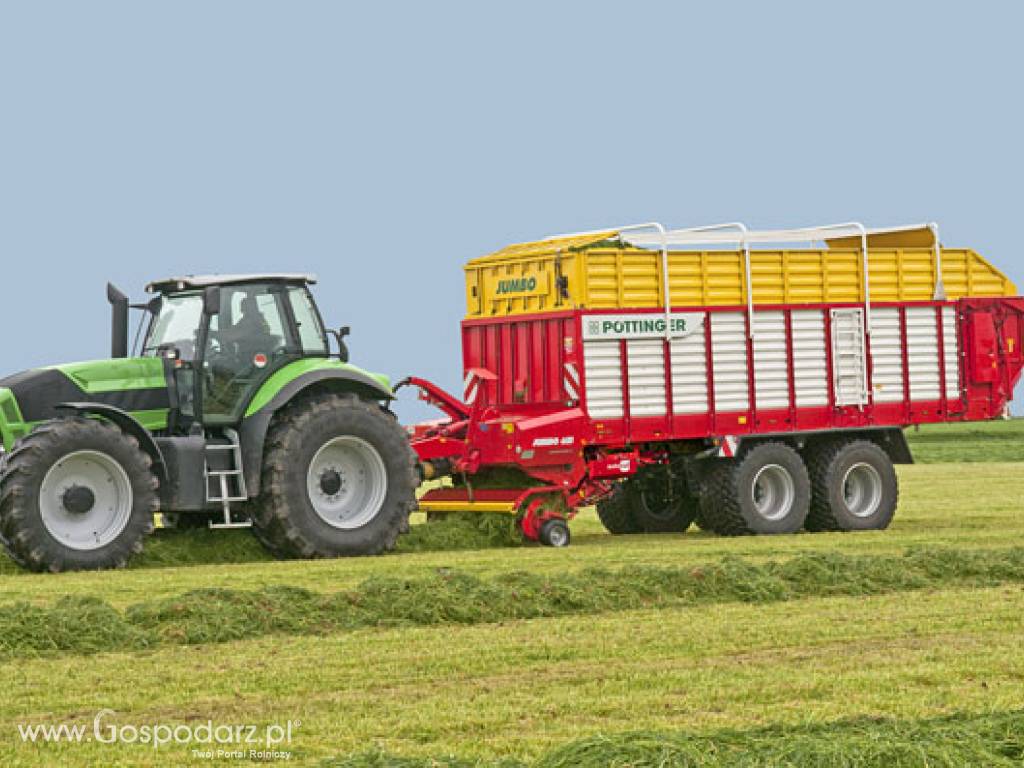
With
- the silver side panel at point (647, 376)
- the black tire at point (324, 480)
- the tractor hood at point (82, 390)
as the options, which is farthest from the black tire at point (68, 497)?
the silver side panel at point (647, 376)

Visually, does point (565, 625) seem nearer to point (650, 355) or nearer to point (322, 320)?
point (322, 320)

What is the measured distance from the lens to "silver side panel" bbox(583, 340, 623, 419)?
1845cm

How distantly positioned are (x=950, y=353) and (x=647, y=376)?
4.04m

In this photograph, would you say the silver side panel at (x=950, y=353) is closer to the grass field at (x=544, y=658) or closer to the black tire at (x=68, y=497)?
the grass field at (x=544, y=658)

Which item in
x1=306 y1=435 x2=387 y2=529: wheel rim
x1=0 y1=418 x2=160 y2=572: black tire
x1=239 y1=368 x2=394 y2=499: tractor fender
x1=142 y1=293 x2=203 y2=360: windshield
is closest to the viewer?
x1=0 y1=418 x2=160 y2=572: black tire

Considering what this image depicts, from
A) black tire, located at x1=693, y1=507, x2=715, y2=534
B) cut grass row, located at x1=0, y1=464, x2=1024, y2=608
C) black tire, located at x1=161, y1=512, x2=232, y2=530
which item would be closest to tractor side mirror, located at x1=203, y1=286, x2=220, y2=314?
black tire, located at x1=161, y1=512, x2=232, y2=530

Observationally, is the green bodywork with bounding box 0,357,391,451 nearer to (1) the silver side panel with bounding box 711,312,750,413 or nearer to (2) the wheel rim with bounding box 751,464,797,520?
(1) the silver side panel with bounding box 711,312,750,413

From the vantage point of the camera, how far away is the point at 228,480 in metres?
16.0

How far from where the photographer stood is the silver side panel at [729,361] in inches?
758

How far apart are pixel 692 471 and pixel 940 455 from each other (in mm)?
17069

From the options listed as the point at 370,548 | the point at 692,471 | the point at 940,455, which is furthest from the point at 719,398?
the point at 940,455

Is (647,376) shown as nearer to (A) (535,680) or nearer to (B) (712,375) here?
(B) (712,375)

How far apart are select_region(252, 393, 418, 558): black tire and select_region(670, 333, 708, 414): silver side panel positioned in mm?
3525
